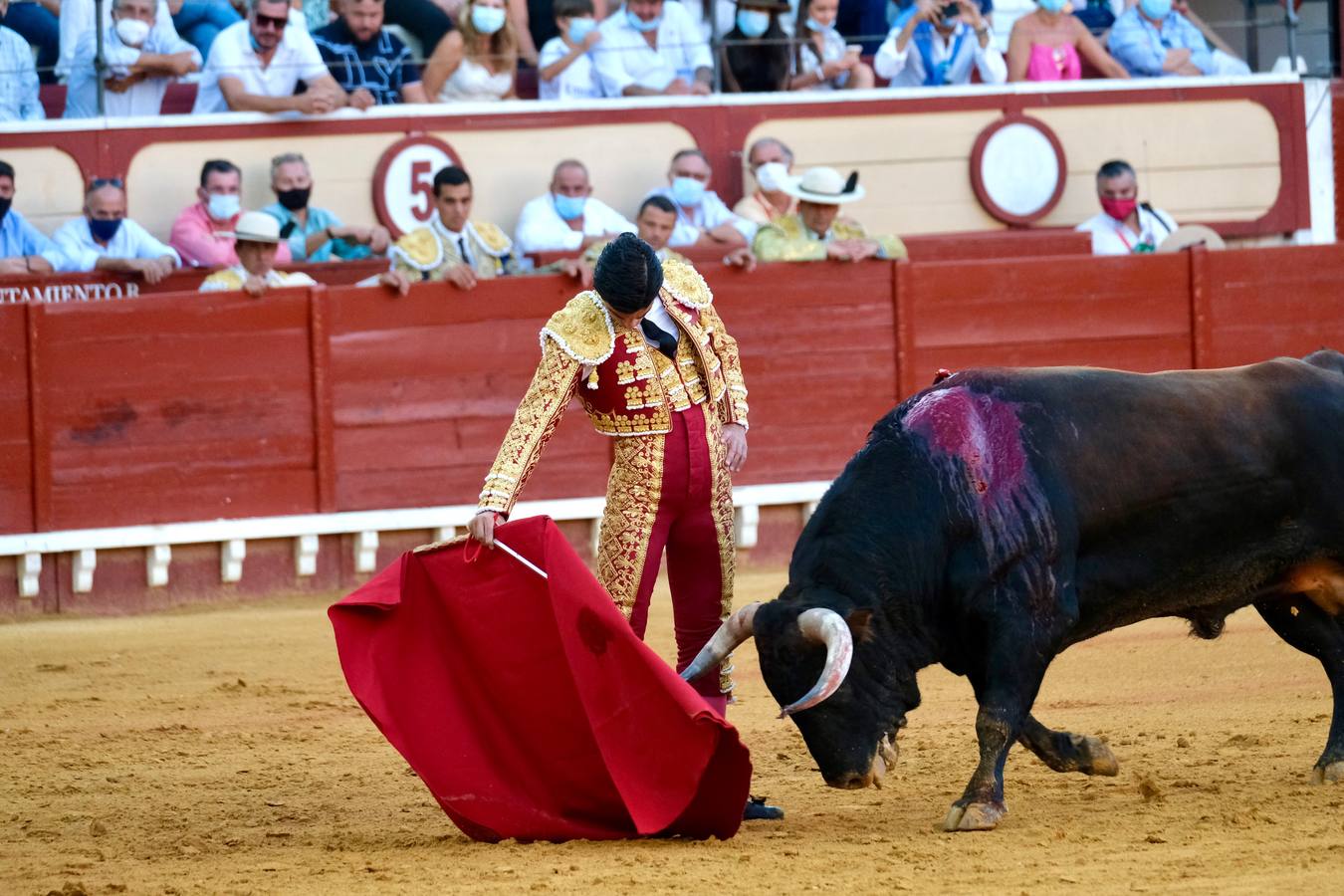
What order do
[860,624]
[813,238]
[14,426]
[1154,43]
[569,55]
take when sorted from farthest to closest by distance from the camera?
1. [1154,43]
2. [569,55]
3. [813,238]
4. [14,426]
5. [860,624]

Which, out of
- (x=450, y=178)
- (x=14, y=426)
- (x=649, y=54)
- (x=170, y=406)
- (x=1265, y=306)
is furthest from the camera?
(x=649, y=54)

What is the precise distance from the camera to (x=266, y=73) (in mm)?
8523

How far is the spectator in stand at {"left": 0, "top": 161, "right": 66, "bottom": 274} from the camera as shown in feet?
24.9

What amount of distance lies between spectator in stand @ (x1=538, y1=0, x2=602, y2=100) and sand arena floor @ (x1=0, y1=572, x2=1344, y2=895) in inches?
128

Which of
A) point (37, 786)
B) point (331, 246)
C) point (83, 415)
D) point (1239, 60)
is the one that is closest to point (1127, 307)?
point (1239, 60)

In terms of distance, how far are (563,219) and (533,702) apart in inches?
178

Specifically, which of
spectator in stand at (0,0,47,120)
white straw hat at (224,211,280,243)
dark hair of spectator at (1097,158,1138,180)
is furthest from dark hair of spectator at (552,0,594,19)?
dark hair of spectator at (1097,158,1138,180)

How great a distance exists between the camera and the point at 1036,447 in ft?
13.4

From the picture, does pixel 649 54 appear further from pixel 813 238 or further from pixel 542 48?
pixel 813 238

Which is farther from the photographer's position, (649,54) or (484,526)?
(649,54)

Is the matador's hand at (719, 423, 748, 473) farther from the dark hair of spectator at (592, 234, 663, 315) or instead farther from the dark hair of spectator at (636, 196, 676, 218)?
the dark hair of spectator at (636, 196, 676, 218)

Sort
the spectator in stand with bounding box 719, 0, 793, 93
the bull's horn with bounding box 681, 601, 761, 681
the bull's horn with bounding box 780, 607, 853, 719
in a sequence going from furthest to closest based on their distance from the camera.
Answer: the spectator in stand with bounding box 719, 0, 793, 93 → the bull's horn with bounding box 681, 601, 761, 681 → the bull's horn with bounding box 780, 607, 853, 719

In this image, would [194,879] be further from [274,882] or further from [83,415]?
[83,415]

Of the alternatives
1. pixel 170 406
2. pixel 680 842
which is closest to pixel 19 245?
pixel 170 406
